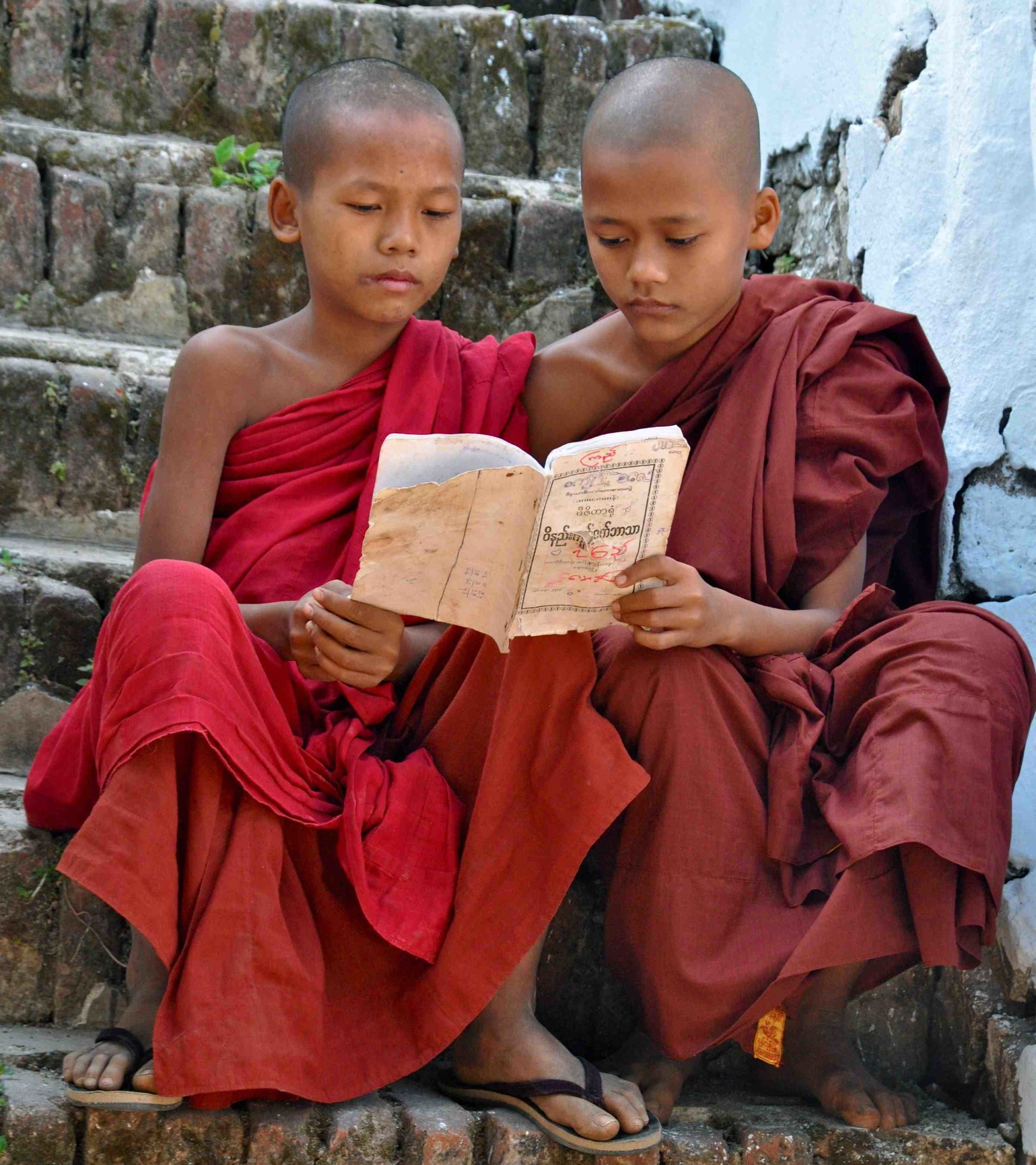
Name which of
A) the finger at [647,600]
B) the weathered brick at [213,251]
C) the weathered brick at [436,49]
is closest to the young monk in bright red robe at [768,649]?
the finger at [647,600]

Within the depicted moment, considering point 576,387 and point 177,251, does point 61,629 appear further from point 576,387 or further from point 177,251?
point 177,251

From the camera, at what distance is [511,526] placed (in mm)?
1567

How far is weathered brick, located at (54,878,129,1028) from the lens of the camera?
186 cm

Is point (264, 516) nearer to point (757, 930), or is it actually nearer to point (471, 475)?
point (471, 475)

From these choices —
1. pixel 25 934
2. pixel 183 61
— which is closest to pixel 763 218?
pixel 25 934

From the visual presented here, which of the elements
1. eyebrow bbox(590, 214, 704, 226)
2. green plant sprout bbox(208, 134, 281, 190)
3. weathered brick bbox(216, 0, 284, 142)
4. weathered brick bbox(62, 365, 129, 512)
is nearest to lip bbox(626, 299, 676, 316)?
eyebrow bbox(590, 214, 704, 226)

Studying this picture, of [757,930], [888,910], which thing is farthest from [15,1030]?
[888,910]

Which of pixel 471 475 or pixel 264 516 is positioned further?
pixel 264 516

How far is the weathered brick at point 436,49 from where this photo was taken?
10.9 feet

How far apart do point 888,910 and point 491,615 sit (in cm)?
57

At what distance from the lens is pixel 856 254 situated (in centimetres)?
278

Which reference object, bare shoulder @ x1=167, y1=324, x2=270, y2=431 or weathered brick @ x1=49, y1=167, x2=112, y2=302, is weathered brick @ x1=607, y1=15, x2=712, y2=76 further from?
bare shoulder @ x1=167, y1=324, x2=270, y2=431

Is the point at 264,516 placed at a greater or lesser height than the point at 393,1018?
greater

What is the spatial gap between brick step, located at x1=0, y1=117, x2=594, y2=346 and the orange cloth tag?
5.64 ft
